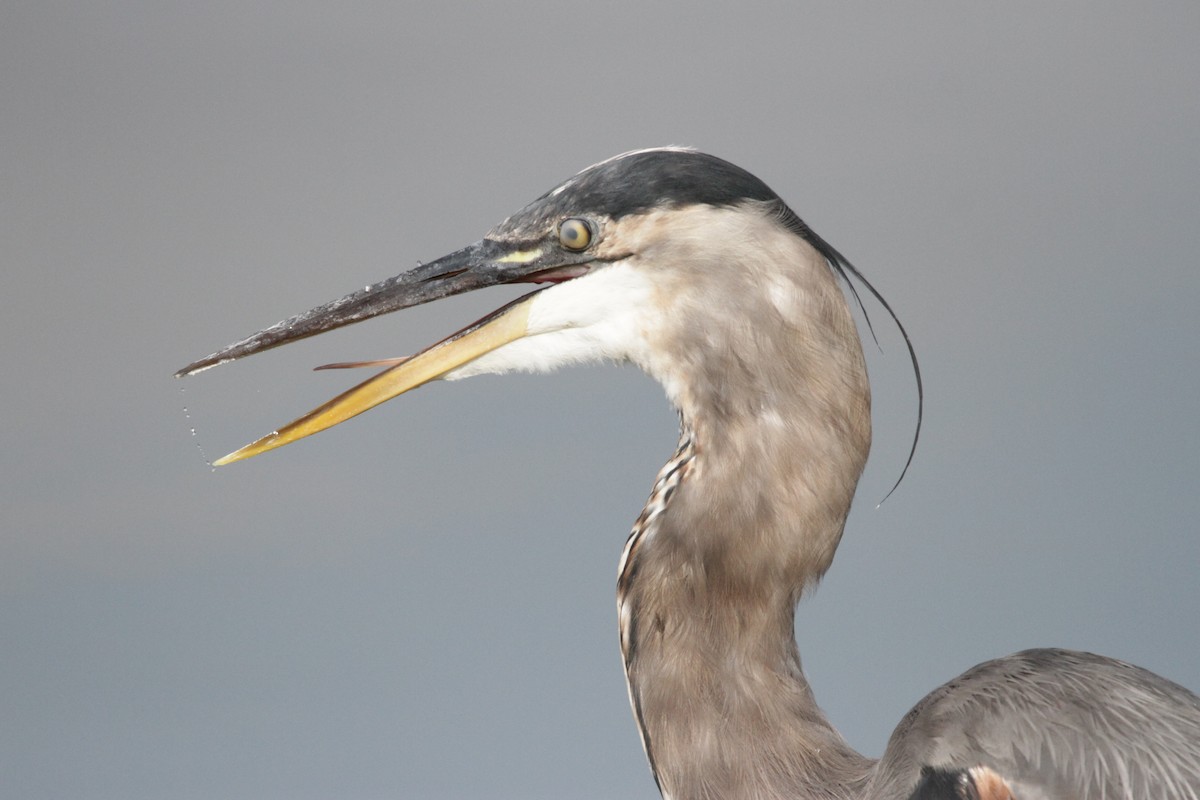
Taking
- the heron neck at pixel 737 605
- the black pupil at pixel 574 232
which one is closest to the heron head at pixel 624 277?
the black pupil at pixel 574 232

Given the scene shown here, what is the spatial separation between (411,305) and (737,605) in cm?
74

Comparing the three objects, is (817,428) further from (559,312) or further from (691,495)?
(559,312)

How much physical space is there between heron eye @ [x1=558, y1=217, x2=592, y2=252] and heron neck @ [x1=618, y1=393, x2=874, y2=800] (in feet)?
1.05

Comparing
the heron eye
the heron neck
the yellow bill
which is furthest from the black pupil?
the heron neck

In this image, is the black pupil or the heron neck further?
the black pupil

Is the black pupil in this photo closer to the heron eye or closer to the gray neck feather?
the heron eye

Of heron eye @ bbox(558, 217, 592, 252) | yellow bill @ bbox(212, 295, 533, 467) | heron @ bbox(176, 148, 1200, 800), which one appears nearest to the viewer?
heron @ bbox(176, 148, 1200, 800)

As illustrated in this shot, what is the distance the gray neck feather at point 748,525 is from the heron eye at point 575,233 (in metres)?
0.17

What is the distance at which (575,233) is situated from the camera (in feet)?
6.89

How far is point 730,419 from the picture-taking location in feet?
6.54

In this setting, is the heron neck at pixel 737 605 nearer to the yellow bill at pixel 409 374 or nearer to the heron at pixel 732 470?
the heron at pixel 732 470

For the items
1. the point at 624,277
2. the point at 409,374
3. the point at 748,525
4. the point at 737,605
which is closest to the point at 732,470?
the point at 748,525

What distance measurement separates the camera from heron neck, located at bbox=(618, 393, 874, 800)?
199 cm

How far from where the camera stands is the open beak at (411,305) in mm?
2195
